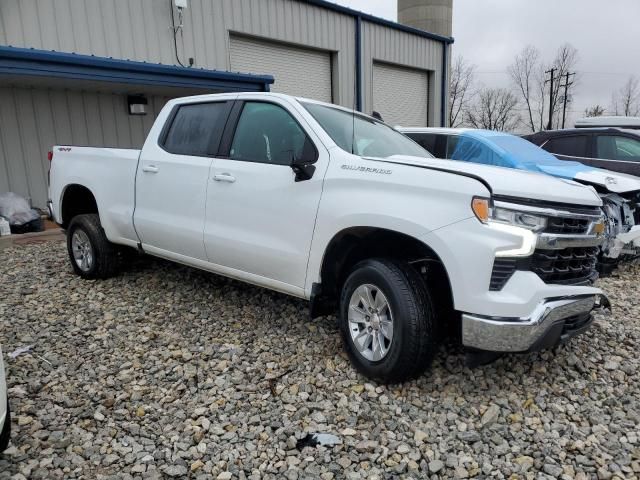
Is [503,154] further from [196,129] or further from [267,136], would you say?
[196,129]

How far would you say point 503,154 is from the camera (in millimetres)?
6801

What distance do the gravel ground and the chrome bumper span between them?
1.64 ft

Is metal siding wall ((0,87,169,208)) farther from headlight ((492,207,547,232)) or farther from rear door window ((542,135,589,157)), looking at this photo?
headlight ((492,207,547,232))

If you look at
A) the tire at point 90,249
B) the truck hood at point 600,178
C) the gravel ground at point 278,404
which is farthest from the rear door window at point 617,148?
the tire at point 90,249

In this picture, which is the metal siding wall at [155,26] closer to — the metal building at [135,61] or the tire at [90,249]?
the metal building at [135,61]

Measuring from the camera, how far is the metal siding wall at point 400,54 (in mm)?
15781

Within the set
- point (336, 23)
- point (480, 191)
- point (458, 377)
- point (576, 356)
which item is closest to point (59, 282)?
point (458, 377)

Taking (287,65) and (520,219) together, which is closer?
(520,219)

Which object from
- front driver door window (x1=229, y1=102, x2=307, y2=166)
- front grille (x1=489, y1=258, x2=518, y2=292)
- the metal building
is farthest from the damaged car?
front grille (x1=489, y1=258, x2=518, y2=292)

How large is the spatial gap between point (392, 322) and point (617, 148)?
7211mm

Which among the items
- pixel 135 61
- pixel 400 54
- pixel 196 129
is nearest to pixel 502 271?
pixel 196 129

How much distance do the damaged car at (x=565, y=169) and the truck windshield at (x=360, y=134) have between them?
191 cm

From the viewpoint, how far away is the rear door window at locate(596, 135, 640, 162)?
822 cm

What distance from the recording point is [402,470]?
103 inches
